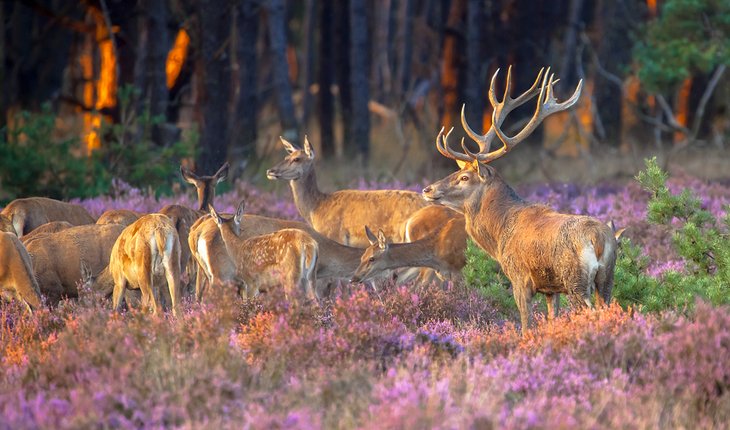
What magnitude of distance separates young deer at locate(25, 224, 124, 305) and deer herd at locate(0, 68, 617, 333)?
0.03ft

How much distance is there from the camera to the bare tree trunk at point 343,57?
105ft

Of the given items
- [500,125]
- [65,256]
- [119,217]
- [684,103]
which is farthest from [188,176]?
[684,103]

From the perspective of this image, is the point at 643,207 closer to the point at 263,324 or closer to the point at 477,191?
the point at 477,191

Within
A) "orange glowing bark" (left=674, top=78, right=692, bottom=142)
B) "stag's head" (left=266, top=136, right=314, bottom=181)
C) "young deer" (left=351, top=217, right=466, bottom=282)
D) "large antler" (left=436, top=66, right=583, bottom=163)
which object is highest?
"large antler" (left=436, top=66, right=583, bottom=163)

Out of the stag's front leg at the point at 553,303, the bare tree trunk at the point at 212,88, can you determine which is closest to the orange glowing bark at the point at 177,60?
the bare tree trunk at the point at 212,88

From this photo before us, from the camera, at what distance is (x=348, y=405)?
22.2 ft

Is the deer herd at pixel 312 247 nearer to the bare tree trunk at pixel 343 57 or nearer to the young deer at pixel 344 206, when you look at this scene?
the young deer at pixel 344 206

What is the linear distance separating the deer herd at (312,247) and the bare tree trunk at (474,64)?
10.5 metres

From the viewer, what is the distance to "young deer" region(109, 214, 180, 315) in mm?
10797

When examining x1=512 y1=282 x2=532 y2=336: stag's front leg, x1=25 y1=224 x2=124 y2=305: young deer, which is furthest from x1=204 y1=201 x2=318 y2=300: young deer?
x1=512 y1=282 x2=532 y2=336: stag's front leg

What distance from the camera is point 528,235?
9875 mm

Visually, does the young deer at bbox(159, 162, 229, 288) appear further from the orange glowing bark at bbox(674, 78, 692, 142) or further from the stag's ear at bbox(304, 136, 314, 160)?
the orange glowing bark at bbox(674, 78, 692, 142)

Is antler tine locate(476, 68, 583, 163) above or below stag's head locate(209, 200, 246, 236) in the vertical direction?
above

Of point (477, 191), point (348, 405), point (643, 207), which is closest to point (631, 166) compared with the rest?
point (643, 207)
